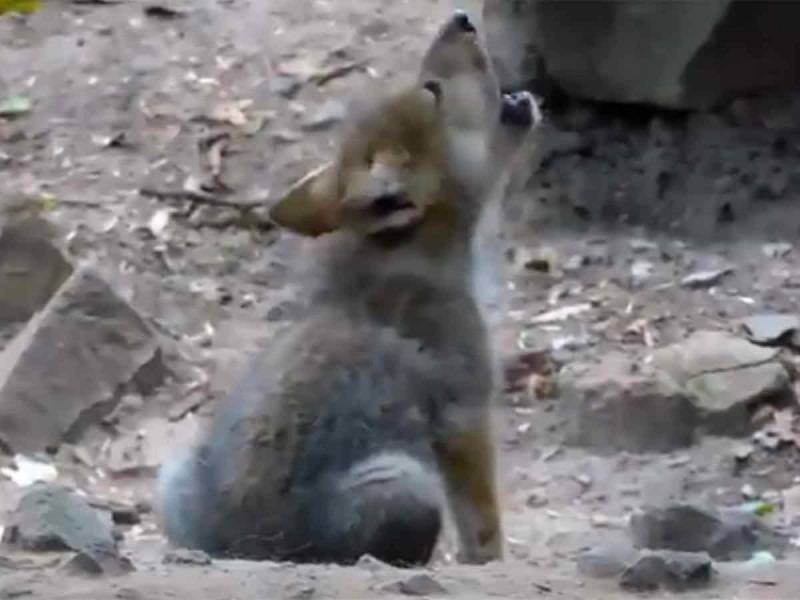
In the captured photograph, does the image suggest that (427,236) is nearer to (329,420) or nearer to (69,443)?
(329,420)

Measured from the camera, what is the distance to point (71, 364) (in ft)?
19.5

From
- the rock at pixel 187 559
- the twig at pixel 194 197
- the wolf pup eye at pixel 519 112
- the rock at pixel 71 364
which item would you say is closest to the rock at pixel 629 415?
the wolf pup eye at pixel 519 112

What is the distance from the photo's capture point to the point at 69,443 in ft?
19.4

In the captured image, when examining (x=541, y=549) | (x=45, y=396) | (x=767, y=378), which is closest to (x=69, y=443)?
(x=45, y=396)

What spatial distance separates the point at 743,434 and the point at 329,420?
2.03 metres

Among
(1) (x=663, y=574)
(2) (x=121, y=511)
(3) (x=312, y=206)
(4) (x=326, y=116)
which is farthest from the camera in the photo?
(4) (x=326, y=116)

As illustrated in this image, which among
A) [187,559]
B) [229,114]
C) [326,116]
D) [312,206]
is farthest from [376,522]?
[229,114]

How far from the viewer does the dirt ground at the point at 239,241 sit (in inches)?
223

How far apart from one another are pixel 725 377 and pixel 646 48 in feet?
5.36

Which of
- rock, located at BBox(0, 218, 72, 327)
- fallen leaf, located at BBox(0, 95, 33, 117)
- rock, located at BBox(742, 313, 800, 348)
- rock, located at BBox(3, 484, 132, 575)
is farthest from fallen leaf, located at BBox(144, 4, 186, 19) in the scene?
rock, located at BBox(3, 484, 132, 575)

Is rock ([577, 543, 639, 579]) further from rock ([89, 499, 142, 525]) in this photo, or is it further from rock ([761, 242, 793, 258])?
rock ([761, 242, 793, 258])

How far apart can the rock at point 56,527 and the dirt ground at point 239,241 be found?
140mm

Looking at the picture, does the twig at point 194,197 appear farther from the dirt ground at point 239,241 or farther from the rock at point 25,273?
the rock at point 25,273

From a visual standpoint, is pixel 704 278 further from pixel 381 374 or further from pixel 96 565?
pixel 96 565
